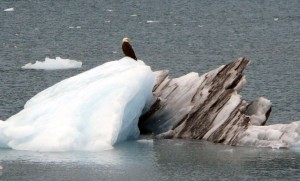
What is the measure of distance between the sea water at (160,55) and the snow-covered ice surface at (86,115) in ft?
1.35

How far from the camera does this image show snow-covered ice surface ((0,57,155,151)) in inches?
1212

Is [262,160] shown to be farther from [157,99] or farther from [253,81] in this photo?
[253,81]

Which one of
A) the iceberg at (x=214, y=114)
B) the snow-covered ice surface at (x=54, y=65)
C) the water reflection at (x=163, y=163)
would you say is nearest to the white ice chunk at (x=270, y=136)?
the iceberg at (x=214, y=114)

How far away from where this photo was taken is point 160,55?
55.3m

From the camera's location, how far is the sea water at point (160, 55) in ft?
95.0

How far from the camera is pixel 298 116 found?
121 feet

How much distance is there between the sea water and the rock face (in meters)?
0.55

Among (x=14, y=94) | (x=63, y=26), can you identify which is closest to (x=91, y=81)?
(x=14, y=94)

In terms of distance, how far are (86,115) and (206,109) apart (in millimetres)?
3337

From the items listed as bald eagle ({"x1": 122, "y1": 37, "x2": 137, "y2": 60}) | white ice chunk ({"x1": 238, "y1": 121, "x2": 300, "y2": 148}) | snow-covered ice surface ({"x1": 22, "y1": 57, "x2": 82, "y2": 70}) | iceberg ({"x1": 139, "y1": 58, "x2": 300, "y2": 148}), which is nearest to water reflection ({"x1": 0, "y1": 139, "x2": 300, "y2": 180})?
white ice chunk ({"x1": 238, "y1": 121, "x2": 300, "y2": 148})

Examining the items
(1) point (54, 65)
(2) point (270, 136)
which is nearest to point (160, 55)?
(1) point (54, 65)

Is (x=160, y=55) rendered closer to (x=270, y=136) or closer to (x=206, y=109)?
(x=206, y=109)

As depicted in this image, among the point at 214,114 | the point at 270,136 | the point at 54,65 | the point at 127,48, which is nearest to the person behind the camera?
the point at 270,136

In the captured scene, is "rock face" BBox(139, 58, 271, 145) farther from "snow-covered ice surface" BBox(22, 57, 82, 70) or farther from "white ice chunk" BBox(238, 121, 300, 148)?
"snow-covered ice surface" BBox(22, 57, 82, 70)
